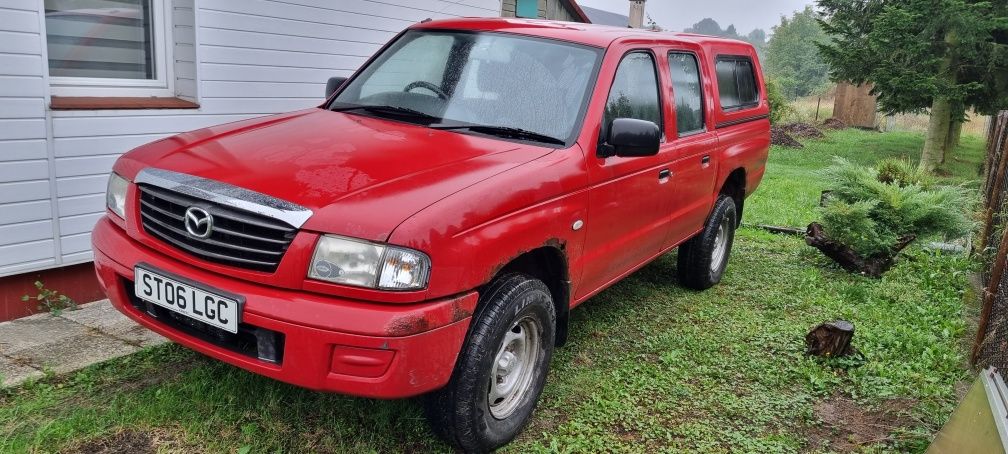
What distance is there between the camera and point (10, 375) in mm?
3547

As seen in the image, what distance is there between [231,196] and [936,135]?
16.0 meters

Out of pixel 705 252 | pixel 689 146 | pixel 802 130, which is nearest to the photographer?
pixel 689 146

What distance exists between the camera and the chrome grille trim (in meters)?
2.60

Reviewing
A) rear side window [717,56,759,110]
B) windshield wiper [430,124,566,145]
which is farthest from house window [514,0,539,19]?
windshield wiper [430,124,566,145]

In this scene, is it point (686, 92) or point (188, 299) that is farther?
point (686, 92)

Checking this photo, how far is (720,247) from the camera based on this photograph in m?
6.09

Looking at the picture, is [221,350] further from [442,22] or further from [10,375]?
[442,22]

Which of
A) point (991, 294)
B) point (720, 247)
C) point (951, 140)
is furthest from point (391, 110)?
point (951, 140)

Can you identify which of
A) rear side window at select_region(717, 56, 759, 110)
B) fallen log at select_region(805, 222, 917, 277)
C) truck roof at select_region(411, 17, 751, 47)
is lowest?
fallen log at select_region(805, 222, 917, 277)

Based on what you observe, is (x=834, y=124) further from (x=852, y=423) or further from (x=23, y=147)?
(x=23, y=147)

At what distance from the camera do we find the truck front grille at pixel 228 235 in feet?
8.64

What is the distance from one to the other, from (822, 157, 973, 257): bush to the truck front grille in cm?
547

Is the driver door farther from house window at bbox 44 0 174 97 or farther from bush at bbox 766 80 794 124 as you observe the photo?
bush at bbox 766 80 794 124

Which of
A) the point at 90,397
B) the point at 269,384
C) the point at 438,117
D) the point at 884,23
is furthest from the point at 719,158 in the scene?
the point at 884,23
